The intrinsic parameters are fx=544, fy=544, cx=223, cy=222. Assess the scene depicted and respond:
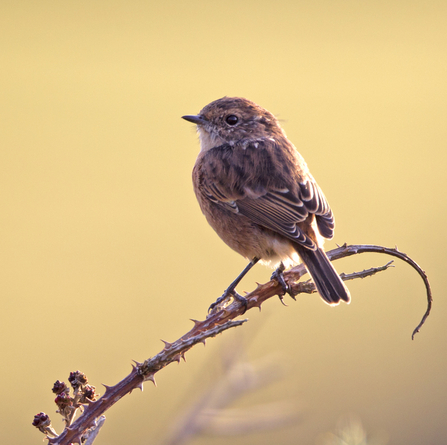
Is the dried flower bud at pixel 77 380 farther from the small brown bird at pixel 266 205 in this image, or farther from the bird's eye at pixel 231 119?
the bird's eye at pixel 231 119

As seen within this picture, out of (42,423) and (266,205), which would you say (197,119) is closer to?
(266,205)

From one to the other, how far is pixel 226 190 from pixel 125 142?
339 inches

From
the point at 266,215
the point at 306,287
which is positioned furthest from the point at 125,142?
the point at 306,287

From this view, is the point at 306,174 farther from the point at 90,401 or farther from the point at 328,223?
the point at 90,401

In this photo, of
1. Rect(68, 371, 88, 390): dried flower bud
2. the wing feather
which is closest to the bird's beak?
the wing feather

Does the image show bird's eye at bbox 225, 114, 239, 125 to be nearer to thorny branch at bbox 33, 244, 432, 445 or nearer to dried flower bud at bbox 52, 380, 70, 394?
thorny branch at bbox 33, 244, 432, 445

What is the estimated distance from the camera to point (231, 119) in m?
4.90

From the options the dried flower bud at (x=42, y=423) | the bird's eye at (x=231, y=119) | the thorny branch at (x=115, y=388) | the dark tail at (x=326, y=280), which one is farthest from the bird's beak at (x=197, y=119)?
the dried flower bud at (x=42, y=423)

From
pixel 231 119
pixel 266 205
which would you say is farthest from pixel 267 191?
pixel 231 119

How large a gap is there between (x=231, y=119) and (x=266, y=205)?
1256 millimetres

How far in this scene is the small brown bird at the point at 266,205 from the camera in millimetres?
Answer: 3730

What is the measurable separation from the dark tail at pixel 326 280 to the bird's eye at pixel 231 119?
176 centimetres

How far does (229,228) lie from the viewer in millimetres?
4113

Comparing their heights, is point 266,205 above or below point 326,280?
above
